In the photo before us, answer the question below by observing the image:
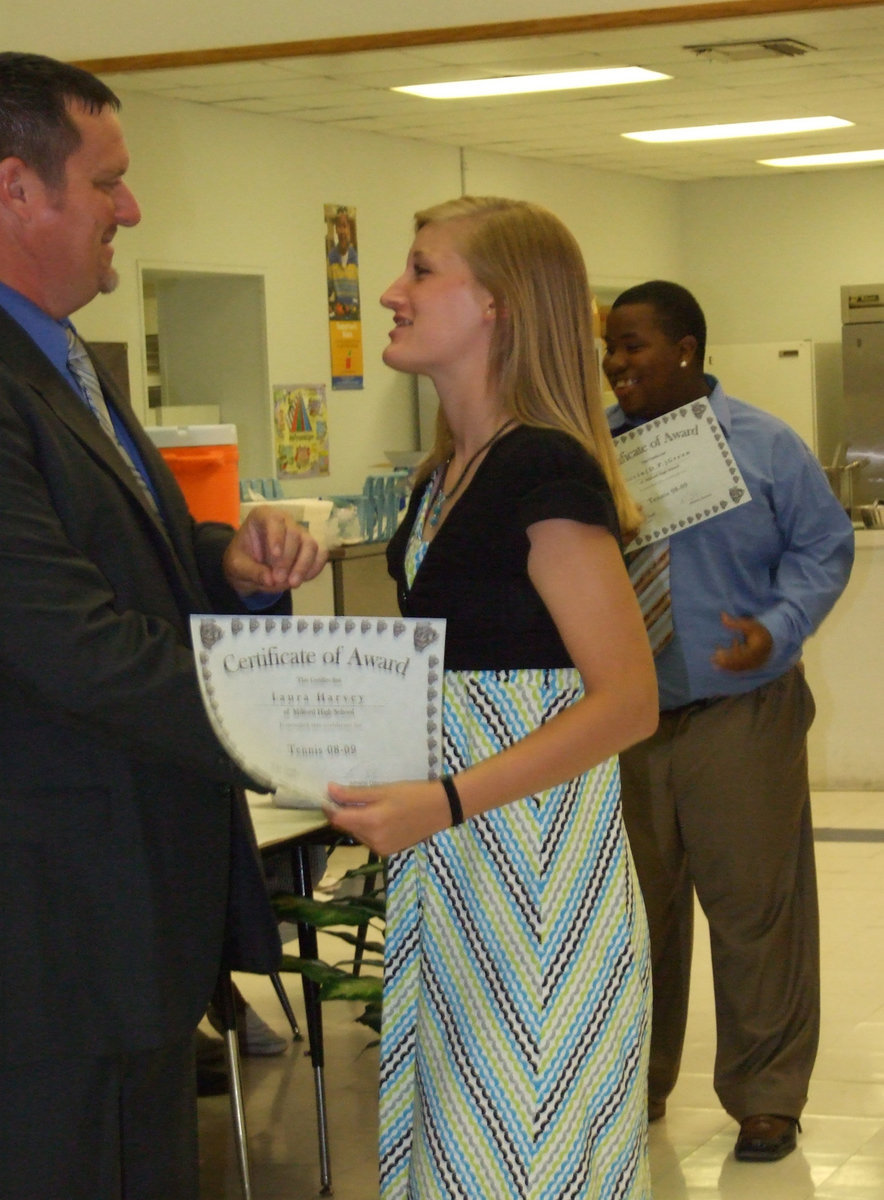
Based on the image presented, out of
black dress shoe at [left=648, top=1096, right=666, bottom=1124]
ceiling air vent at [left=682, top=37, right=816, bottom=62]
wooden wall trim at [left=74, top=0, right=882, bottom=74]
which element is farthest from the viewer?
ceiling air vent at [left=682, top=37, right=816, bottom=62]

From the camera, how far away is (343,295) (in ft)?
29.0

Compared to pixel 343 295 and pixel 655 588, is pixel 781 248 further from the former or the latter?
pixel 655 588

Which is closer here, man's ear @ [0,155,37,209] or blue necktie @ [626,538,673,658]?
man's ear @ [0,155,37,209]

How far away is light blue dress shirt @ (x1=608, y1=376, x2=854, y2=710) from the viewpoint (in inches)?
124

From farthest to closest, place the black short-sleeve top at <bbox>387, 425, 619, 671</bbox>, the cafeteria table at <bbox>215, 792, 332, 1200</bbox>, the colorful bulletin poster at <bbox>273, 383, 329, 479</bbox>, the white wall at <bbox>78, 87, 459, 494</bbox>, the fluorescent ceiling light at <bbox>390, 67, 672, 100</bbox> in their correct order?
the colorful bulletin poster at <bbox>273, 383, 329, 479</bbox> < the white wall at <bbox>78, 87, 459, 494</bbox> < the fluorescent ceiling light at <bbox>390, 67, 672, 100</bbox> < the cafeteria table at <bbox>215, 792, 332, 1200</bbox> < the black short-sleeve top at <bbox>387, 425, 619, 671</bbox>

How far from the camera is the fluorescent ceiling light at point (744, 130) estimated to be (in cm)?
934

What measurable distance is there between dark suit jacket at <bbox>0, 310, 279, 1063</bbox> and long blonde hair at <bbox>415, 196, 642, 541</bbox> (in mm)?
424

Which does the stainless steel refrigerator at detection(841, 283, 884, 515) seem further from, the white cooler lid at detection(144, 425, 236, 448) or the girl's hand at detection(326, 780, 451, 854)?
the girl's hand at detection(326, 780, 451, 854)

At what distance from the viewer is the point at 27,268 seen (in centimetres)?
170

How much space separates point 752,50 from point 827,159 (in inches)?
197

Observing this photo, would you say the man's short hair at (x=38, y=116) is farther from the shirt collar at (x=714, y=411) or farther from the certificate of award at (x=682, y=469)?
the shirt collar at (x=714, y=411)

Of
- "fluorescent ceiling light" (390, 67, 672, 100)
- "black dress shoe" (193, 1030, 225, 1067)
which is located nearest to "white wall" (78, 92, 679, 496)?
"fluorescent ceiling light" (390, 67, 672, 100)

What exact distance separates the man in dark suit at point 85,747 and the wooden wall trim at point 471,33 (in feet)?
8.17

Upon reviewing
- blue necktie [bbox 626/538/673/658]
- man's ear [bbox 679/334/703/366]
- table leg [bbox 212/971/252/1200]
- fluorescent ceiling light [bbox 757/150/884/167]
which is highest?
fluorescent ceiling light [bbox 757/150/884/167]
